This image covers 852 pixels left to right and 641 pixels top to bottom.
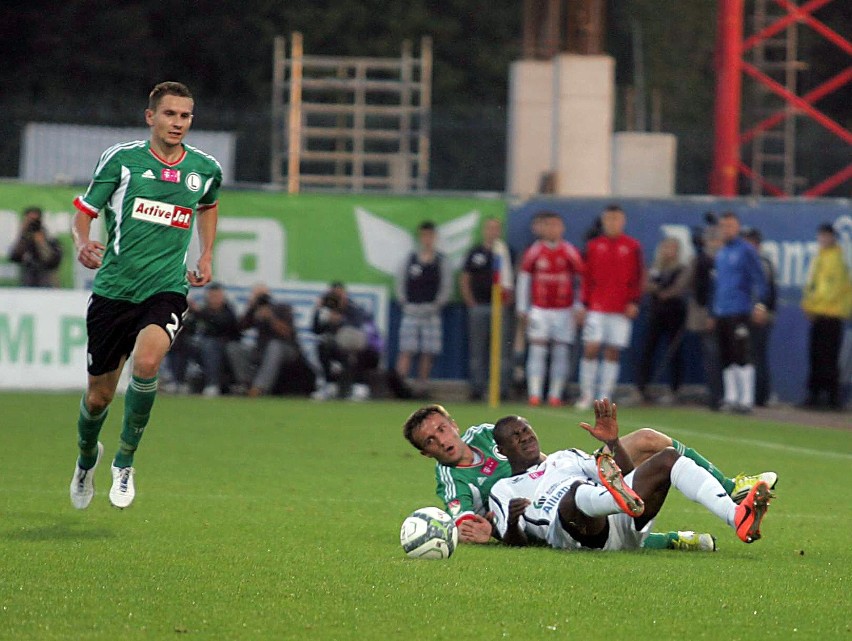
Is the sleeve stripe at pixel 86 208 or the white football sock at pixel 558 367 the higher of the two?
the sleeve stripe at pixel 86 208

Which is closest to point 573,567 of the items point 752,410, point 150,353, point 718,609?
point 718,609

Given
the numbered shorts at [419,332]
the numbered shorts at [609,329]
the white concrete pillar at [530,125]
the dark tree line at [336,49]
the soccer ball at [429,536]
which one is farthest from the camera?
the dark tree line at [336,49]

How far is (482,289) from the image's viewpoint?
19.9 meters

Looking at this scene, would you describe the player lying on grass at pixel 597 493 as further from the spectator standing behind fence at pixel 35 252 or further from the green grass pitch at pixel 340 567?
the spectator standing behind fence at pixel 35 252

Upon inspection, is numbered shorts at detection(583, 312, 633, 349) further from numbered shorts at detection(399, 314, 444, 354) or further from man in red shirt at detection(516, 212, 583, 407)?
numbered shorts at detection(399, 314, 444, 354)

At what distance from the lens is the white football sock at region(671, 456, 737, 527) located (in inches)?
301

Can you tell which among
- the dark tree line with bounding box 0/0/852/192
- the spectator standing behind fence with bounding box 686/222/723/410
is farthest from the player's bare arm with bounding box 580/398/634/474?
the dark tree line with bounding box 0/0/852/192

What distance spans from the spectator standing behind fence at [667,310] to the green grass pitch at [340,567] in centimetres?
693

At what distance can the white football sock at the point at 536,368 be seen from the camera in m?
19.4

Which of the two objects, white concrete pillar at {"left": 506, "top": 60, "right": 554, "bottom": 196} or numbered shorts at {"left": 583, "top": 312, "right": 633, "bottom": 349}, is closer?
numbered shorts at {"left": 583, "top": 312, "right": 633, "bottom": 349}

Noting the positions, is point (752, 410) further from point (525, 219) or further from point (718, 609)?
point (718, 609)

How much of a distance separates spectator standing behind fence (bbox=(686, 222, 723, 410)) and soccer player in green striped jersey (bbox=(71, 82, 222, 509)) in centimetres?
1116

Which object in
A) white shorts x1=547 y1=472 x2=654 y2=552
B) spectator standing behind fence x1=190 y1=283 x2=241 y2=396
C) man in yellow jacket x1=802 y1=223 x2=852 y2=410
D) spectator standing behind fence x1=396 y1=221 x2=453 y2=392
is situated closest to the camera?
white shorts x1=547 y1=472 x2=654 y2=552

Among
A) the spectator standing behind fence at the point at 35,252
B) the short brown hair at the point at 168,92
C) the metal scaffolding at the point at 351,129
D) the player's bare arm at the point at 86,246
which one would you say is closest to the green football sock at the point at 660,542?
the player's bare arm at the point at 86,246
